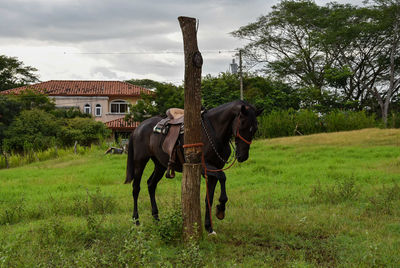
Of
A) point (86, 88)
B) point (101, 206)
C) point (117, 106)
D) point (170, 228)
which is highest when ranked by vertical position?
point (86, 88)

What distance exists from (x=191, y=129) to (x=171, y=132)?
989 millimetres

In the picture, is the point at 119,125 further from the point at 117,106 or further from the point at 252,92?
the point at 252,92

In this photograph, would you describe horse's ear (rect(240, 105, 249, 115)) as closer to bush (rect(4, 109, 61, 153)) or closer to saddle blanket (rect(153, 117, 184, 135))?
saddle blanket (rect(153, 117, 184, 135))

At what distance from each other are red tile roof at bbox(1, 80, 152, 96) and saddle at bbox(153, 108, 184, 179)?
117 ft

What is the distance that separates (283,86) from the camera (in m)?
30.8

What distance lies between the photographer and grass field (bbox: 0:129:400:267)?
179 inches

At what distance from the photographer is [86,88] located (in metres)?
43.6

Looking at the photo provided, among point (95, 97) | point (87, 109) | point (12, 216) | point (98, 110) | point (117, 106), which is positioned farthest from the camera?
point (117, 106)

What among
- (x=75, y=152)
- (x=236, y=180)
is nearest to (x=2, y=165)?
(x=75, y=152)

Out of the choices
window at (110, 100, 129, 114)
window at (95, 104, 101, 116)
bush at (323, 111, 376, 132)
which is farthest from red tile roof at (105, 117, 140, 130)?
bush at (323, 111, 376, 132)

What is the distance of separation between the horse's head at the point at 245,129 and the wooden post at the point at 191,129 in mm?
574

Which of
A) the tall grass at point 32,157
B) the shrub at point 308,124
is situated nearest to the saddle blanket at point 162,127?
the shrub at point 308,124

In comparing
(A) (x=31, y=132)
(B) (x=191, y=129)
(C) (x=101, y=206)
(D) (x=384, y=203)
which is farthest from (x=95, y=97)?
(B) (x=191, y=129)

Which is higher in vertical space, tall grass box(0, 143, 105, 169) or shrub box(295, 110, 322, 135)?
shrub box(295, 110, 322, 135)
